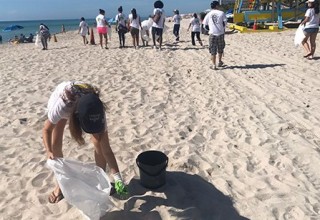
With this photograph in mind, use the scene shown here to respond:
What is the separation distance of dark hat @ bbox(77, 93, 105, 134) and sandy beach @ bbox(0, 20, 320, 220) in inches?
32.7

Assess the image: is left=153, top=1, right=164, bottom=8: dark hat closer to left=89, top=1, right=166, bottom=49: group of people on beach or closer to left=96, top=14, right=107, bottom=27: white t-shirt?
left=89, top=1, right=166, bottom=49: group of people on beach

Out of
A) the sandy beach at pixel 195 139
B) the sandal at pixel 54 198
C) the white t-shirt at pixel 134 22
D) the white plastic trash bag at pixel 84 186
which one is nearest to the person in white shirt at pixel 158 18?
the white t-shirt at pixel 134 22

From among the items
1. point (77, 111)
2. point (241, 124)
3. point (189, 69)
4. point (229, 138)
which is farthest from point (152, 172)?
point (189, 69)

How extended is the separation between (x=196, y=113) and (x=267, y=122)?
1.11 m

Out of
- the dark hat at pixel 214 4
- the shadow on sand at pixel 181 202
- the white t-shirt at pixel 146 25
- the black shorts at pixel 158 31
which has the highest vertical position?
the dark hat at pixel 214 4

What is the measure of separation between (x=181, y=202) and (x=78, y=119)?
1.21 meters

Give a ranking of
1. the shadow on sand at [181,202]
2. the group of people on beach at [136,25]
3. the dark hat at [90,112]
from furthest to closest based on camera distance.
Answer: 1. the group of people on beach at [136,25]
2. the shadow on sand at [181,202]
3. the dark hat at [90,112]

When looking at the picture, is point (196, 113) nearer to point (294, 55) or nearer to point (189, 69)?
point (189, 69)

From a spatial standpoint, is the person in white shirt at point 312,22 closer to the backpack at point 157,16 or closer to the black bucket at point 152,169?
the backpack at point 157,16

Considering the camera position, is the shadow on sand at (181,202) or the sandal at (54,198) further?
the sandal at (54,198)

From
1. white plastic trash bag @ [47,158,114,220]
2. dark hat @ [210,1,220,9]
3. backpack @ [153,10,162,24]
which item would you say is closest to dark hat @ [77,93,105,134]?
white plastic trash bag @ [47,158,114,220]

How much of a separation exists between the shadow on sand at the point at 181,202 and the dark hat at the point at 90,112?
831 millimetres

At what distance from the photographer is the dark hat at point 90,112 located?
269 centimetres

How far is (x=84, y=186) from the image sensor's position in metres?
2.87
